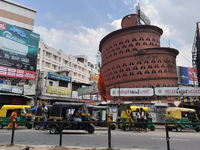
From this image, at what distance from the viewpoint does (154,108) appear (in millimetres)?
20188

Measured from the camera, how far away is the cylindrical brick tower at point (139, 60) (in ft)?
96.7

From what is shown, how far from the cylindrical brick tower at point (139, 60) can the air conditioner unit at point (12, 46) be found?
16.2m

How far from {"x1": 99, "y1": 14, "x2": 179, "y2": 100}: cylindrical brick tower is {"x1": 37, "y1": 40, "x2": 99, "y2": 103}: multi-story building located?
8.59 meters

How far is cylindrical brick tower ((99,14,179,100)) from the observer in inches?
1161

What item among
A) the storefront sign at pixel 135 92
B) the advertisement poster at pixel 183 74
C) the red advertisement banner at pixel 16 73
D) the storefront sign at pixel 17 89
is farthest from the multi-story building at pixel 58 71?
the advertisement poster at pixel 183 74

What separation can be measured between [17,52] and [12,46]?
1.13 meters

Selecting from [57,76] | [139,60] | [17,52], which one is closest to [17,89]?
[17,52]

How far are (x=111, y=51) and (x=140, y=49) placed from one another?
6620 millimetres

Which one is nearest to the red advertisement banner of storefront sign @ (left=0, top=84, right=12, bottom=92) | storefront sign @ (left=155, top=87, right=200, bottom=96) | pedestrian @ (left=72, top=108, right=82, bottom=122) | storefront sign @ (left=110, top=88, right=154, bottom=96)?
storefront sign @ (left=0, top=84, right=12, bottom=92)

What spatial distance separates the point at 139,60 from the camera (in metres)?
30.6

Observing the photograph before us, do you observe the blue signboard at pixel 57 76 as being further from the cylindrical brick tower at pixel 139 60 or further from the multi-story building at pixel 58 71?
the cylindrical brick tower at pixel 139 60

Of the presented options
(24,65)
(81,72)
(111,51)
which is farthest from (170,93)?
(81,72)

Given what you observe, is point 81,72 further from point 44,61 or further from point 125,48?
point 125,48

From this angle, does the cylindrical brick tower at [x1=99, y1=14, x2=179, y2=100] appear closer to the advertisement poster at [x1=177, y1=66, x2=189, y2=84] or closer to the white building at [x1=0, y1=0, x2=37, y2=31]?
the white building at [x1=0, y1=0, x2=37, y2=31]
